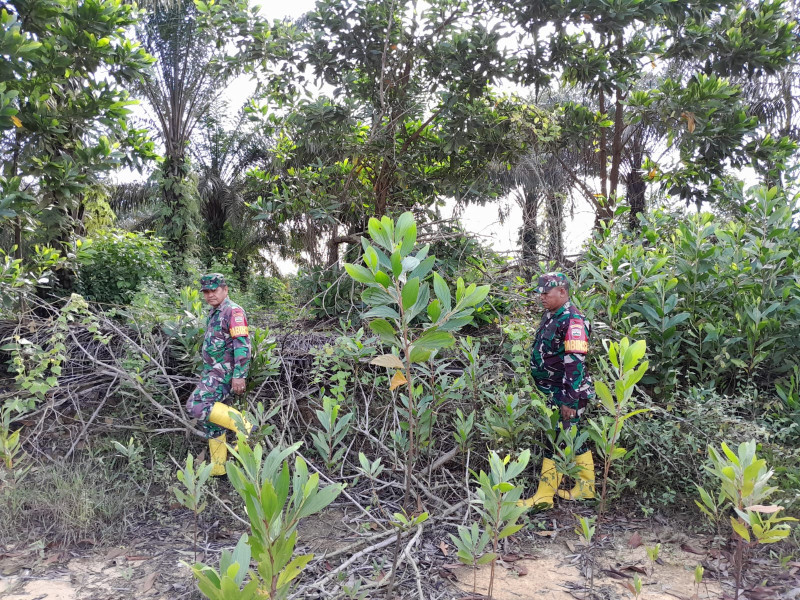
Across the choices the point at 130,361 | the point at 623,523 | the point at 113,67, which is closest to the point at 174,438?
the point at 130,361

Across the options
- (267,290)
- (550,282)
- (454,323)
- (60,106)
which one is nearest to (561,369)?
(550,282)

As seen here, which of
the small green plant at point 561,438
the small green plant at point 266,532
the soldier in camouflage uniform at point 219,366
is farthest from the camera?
the soldier in camouflage uniform at point 219,366

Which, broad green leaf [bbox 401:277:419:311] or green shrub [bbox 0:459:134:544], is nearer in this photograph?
broad green leaf [bbox 401:277:419:311]

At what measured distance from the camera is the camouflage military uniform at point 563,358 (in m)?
3.73

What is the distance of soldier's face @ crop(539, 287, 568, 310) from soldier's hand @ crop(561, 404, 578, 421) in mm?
736

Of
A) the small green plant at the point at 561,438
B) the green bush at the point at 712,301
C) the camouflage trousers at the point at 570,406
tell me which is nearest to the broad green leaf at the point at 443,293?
the small green plant at the point at 561,438

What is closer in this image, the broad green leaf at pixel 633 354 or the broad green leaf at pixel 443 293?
the broad green leaf at pixel 443 293

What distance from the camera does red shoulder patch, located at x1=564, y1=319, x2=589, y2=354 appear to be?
371 centimetres

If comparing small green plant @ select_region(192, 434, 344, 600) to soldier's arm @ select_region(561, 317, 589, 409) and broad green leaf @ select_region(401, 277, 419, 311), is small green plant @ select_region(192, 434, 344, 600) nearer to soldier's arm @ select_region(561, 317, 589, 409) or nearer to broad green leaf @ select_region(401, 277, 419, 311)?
broad green leaf @ select_region(401, 277, 419, 311)

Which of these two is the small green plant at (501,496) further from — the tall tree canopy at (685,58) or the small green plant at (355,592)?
the tall tree canopy at (685,58)

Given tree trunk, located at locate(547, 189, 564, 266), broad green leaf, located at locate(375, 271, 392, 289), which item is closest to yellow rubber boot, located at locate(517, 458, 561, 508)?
tree trunk, located at locate(547, 189, 564, 266)

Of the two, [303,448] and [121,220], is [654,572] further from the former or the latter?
[121,220]

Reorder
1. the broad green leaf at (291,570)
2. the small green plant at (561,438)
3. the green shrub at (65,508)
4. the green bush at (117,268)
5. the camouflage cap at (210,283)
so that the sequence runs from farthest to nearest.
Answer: the green bush at (117,268)
the camouflage cap at (210,283)
the green shrub at (65,508)
the small green plant at (561,438)
the broad green leaf at (291,570)

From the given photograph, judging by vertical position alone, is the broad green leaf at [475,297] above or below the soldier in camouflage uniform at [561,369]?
above
